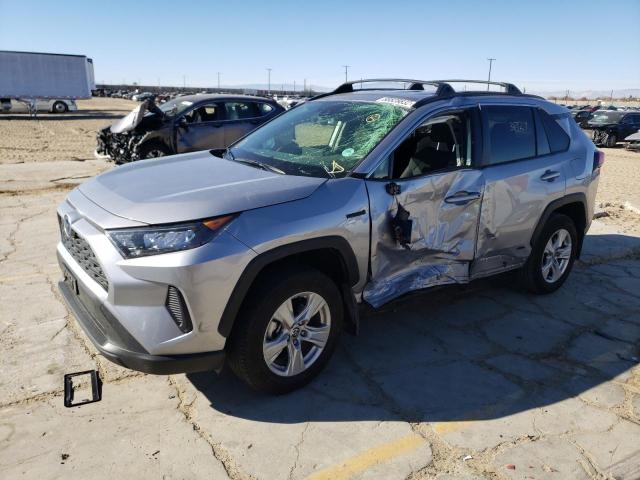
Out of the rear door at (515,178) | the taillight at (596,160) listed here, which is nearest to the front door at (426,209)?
the rear door at (515,178)

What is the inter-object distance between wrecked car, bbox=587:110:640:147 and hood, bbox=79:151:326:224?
830 inches

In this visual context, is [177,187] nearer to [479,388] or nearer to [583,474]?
[479,388]

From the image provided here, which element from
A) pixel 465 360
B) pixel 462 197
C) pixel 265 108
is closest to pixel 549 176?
pixel 462 197

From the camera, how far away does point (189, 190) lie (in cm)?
296

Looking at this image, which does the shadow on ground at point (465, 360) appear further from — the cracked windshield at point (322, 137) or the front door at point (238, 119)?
the front door at point (238, 119)

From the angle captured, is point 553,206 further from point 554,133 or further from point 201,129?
point 201,129

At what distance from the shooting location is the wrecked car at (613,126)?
67.2 ft

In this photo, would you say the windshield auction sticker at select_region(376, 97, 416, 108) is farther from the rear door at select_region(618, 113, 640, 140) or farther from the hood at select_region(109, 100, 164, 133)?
the rear door at select_region(618, 113, 640, 140)

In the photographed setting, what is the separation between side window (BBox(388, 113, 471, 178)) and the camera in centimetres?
354

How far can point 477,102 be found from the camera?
13.3 feet

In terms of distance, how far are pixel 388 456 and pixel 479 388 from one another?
965 mm

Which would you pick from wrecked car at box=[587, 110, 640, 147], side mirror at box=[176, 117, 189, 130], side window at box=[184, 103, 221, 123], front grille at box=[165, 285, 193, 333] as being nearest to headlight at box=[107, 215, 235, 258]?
front grille at box=[165, 285, 193, 333]

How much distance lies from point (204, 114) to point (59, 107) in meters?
27.8

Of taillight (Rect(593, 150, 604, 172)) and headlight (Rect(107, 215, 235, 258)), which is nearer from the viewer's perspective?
headlight (Rect(107, 215, 235, 258))
